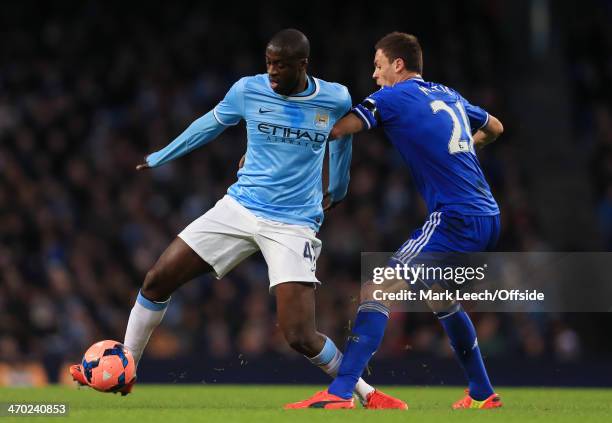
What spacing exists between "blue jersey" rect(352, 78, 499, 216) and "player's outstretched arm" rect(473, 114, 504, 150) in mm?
410

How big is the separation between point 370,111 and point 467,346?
144 cm

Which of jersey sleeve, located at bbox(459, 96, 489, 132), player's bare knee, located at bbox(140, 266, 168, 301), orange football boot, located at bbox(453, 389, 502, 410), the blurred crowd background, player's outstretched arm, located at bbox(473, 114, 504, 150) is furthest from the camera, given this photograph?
the blurred crowd background

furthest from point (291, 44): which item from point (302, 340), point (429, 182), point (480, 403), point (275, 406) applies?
point (480, 403)

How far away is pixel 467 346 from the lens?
7.25m

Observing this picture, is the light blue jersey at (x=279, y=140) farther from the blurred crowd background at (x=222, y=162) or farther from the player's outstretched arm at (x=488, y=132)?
the blurred crowd background at (x=222, y=162)

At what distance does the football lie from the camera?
6945mm

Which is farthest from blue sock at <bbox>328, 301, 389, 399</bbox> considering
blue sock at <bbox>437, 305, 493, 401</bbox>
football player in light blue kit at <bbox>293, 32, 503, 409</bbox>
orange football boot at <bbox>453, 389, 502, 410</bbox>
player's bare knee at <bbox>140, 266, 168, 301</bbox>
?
player's bare knee at <bbox>140, 266, 168, 301</bbox>

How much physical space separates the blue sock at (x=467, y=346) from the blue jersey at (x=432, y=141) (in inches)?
23.4

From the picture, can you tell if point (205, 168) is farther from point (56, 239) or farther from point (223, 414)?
point (223, 414)

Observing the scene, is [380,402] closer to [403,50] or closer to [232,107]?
[232,107]

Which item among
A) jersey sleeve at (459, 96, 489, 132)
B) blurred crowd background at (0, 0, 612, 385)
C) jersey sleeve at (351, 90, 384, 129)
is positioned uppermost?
jersey sleeve at (351, 90, 384, 129)

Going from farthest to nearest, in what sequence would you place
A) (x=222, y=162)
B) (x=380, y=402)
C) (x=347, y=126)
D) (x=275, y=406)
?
1. (x=222, y=162)
2. (x=275, y=406)
3. (x=380, y=402)
4. (x=347, y=126)

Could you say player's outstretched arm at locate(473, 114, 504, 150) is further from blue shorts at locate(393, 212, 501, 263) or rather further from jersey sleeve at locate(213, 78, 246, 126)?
jersey sleeve at locate(213, 78, 246, 126)

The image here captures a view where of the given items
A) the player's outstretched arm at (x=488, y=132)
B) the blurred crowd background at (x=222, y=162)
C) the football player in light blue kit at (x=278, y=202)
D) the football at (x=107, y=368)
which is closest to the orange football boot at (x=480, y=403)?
the football player in light blue kit at (x=278, y=202)
